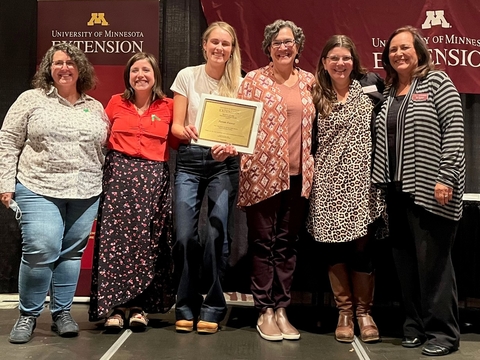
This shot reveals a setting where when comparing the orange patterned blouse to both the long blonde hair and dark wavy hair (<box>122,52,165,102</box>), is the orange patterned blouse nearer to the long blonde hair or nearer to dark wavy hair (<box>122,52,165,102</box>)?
the long blonde hair

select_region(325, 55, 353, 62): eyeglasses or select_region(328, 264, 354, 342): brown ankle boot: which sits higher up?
select_region(325, 55, 353, 62): eyeglasses

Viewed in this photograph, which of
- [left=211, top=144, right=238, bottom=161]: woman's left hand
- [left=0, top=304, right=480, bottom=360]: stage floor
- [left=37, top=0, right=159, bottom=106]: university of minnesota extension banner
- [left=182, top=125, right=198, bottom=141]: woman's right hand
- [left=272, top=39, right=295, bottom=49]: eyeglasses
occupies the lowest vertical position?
[left=0, top=304, right=480, bottom=360]: stage floor

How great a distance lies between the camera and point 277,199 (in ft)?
8.74

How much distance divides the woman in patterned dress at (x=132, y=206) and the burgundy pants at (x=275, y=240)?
0.53 meters

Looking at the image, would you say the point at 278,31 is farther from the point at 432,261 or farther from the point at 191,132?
the point at 432,261

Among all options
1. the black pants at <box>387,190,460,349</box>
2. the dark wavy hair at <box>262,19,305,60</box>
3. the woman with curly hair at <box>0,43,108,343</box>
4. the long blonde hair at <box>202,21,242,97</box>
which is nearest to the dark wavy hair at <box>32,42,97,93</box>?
the woman with curly hair at <box>0,43,108,343</box>

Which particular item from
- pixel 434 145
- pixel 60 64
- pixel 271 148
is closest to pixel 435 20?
pixel 434 145

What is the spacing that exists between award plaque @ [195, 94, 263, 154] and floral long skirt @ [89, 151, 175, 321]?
39cm

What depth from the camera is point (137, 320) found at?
2.80 meters

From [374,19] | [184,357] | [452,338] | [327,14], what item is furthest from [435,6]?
[184,357]

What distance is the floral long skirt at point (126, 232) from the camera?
110 inches

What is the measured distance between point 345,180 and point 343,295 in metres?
0.60

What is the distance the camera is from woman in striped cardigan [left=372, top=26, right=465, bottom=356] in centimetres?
244

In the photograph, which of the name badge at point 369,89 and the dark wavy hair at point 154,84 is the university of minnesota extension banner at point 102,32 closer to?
the dark wavy hair at point 154,84
